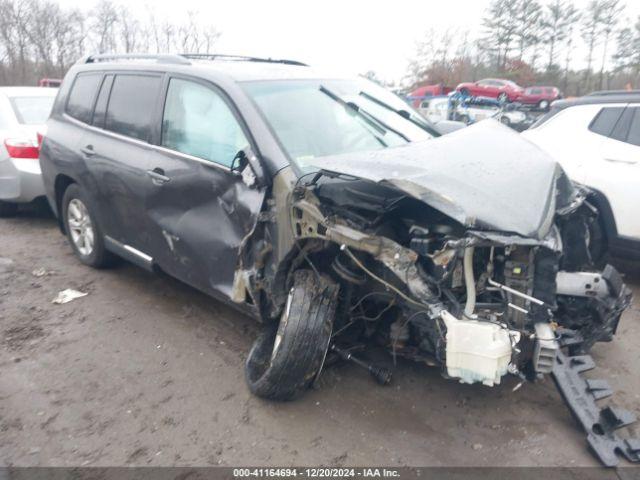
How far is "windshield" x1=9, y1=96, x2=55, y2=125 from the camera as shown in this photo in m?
6.53

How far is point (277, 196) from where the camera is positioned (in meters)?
3.02

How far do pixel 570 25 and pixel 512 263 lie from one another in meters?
43.7

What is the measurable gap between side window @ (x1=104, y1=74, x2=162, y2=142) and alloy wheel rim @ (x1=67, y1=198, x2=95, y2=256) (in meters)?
0.88

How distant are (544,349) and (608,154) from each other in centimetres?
282

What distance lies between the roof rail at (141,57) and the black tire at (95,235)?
3.96ft

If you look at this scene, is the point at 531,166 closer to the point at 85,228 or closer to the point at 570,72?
the point at 85,228

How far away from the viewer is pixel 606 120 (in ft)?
15.8

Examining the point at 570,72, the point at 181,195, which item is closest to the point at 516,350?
the point at 181,195

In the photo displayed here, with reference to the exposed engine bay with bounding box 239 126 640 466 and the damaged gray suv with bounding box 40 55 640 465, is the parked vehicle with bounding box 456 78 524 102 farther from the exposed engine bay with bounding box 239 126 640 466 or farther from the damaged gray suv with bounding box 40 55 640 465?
the exposed engine bay with bounding box 239 126 640 466

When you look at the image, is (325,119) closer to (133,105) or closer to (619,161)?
(133,105)

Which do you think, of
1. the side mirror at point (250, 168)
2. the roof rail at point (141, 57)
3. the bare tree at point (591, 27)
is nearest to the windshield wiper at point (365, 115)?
the side mirror at point (250, 168)

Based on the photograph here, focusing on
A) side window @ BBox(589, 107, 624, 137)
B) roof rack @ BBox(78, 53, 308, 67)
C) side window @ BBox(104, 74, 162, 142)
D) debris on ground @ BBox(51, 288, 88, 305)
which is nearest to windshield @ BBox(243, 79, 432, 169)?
roof rack @ BBox(78, 53, 308, 67)

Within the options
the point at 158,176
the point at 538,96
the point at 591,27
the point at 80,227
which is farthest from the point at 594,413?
the point at 591,27

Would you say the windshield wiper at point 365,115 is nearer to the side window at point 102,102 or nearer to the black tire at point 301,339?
the black tire at point 301,339
